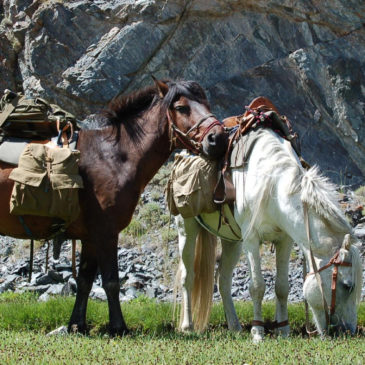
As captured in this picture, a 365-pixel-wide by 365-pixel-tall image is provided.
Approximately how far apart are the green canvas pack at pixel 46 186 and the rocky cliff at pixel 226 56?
388 inches

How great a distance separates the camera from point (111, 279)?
581cm

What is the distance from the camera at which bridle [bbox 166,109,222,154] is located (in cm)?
606

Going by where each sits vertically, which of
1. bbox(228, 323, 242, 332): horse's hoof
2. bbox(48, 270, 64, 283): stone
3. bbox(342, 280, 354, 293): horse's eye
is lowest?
bbox(48, 270, 64, 283): stone

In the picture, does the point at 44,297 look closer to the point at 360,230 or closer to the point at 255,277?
the point at 255,277

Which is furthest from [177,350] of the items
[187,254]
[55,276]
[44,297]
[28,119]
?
[55,276]

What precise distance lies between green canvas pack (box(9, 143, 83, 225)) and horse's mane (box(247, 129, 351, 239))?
5.79 ft

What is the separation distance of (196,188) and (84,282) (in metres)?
1.57

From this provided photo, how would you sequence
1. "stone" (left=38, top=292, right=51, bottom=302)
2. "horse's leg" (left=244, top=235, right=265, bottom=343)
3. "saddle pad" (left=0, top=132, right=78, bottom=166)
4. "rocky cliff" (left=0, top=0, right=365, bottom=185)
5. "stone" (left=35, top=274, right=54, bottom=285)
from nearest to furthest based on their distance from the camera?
"horse's leg" (left=244, top=235, right=265, bottom=343) < "saddle pad" (left=0, top=132, right=78, bottom=166) < "stone" (left=38, top=292, right=51, bottom=302) < "stone" (left=35, top=274, right=54, bottom=285) < "rocky cliff" (left=0, top=0, right=365, bottom=185)

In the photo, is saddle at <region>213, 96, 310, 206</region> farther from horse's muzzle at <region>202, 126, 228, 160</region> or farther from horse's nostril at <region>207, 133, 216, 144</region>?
horse's nostril at <region>207, 133, 216, 144</region>

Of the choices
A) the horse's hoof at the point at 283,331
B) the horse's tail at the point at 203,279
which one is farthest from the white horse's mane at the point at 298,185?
the horse's tail at the point at 203,279

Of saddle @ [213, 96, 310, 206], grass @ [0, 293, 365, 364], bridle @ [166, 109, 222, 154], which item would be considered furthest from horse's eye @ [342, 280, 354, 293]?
bridle @ [166, 109, 222, 154]

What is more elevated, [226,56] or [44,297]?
[226,56]

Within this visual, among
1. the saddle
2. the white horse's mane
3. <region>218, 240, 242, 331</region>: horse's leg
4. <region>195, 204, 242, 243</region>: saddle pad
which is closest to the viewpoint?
the white horse's mane

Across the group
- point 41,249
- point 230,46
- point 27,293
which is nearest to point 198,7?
point 230,46
